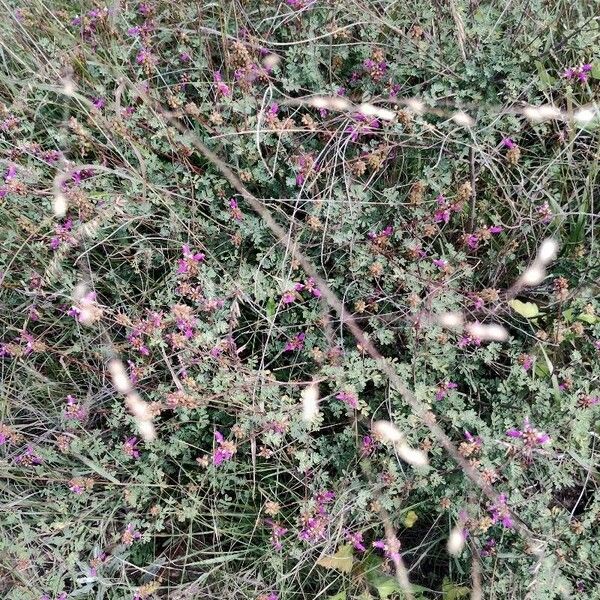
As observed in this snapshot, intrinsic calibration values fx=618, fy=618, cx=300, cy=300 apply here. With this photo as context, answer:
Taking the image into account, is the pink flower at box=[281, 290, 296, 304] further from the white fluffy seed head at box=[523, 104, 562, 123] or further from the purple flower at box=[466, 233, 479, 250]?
the white fluffy seed head at box=[523, 104, 562, 123]

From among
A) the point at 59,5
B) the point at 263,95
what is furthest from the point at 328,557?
the point at 59,5

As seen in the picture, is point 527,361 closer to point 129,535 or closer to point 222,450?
point 222,450

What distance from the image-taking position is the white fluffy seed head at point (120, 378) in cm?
196

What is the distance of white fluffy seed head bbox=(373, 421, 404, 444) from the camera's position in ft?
5.80

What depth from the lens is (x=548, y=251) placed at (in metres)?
1.88

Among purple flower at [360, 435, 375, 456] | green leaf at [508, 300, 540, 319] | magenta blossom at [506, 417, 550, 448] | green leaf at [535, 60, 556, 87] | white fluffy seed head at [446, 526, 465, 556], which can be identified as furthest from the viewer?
green leaf at [535, 60, 556, 87]

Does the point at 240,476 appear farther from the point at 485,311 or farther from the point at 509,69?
the point at 509,69

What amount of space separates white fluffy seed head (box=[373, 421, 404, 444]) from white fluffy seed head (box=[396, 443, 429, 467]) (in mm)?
26

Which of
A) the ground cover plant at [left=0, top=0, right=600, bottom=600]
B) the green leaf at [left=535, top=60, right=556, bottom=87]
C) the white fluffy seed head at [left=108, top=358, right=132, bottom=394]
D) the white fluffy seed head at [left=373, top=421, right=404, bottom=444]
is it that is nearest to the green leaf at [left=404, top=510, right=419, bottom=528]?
the ground cover plant at [left=0, top=0, right=600, bottom=600]

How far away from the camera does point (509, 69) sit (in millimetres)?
1984

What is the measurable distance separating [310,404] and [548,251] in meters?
0.86

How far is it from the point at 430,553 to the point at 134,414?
1.03 m

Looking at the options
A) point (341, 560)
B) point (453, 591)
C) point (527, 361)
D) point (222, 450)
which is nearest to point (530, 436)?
point (527, 361)

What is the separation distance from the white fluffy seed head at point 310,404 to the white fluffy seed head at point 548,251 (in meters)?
0.81
